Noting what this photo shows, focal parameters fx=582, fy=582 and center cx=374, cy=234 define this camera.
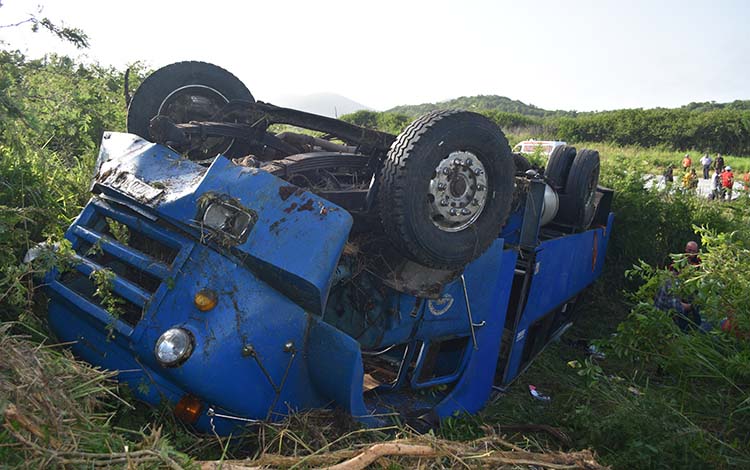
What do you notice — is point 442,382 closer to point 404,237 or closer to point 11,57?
point 404,237

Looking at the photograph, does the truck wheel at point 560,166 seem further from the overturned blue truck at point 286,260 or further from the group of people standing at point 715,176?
the group of people standing at point 715,176

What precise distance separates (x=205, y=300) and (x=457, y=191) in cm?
146

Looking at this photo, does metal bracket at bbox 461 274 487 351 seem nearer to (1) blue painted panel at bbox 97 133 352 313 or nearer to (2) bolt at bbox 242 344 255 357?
(1) blue painted panel at bbox 97 133 352 313

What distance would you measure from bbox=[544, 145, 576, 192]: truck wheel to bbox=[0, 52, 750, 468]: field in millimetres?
1564

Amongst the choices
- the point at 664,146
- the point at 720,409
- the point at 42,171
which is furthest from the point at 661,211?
the point at 664,146

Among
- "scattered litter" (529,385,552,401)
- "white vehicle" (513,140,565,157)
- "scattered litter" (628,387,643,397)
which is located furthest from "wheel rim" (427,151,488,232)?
"white vehicle" (513,140,565,157)

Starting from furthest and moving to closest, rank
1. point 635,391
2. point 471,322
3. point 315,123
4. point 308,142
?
point 308,142 < point 635,391 < point 471,322 < point 315,123

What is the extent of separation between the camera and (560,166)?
5469mm

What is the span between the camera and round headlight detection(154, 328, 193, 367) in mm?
2420

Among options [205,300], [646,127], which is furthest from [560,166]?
[646,127]

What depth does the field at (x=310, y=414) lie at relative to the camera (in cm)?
186

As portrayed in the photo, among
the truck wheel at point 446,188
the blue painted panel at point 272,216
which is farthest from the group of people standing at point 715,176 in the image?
the blue painted panel at point 272,216

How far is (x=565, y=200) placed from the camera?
5.50 meters

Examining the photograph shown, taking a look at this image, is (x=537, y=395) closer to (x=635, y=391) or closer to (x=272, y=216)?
(x=635, y=391)
